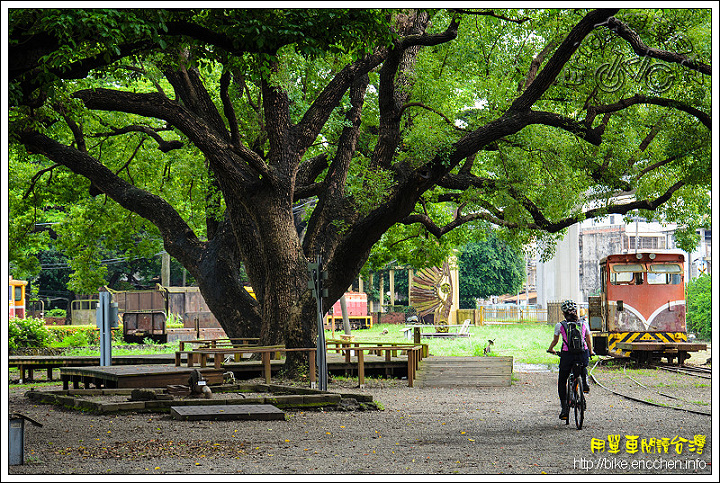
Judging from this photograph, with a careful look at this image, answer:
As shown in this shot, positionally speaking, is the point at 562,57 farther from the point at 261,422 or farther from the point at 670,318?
the point at 670,318

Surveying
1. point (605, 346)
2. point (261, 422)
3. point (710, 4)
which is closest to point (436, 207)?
point (605, 346)

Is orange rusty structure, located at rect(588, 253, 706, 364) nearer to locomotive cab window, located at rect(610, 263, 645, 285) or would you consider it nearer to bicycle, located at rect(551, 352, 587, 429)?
locomotive cab window, located at rect(610, 263, 645, 285)

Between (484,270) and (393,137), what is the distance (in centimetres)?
5918

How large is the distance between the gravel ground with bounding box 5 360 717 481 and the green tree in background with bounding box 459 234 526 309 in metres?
61.5

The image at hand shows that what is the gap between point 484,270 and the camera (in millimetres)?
76562

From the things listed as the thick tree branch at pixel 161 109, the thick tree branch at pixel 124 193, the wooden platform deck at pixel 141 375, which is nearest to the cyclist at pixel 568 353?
the wooden platform deck at pixel 141 375

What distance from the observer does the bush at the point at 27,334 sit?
2769 centimetres

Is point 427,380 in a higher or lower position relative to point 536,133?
lower

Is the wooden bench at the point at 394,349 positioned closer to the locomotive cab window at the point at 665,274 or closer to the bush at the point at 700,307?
the locomotive cab window at the point at 665,274

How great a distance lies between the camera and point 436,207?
26.9 metres

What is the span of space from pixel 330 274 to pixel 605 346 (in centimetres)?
1048

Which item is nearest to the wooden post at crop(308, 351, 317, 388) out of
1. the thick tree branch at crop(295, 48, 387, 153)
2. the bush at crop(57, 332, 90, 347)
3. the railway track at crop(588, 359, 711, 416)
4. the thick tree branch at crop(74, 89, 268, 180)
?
the thick tree branch at crop(74, 89, 268, 180)

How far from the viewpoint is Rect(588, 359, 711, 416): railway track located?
1484cm

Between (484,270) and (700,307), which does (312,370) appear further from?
(484,270)
